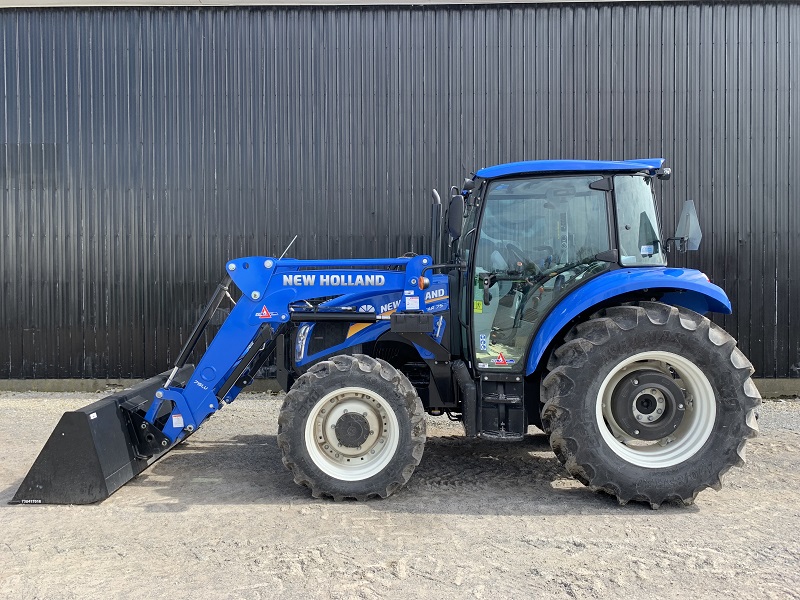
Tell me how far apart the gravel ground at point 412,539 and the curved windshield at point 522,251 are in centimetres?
108

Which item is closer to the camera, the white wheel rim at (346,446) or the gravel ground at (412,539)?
the gravel ground at (412,539)

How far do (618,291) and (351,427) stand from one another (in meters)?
2.05

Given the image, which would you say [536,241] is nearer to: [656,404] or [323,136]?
[656,404]

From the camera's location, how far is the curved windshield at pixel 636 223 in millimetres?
4297

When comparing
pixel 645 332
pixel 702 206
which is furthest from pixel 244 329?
pixel 702 206

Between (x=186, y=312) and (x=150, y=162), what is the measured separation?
2105 millimetres

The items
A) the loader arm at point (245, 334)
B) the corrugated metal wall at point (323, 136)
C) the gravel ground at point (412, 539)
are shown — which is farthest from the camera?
the corrugated metal wall at point (323, 136)

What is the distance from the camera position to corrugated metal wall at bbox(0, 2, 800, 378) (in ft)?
25.5

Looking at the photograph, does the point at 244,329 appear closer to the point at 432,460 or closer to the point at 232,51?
A: the point at 432,460

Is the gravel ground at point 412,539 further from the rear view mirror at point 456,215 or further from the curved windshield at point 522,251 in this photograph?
the rear view mirror at point 456,215

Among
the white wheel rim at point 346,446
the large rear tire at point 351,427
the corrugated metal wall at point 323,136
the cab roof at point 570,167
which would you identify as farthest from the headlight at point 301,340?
the corrugated metal wall at point 323,136

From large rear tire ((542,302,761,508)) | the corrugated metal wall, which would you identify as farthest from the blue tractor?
the corrugated metal wall

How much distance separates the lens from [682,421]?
408 cm

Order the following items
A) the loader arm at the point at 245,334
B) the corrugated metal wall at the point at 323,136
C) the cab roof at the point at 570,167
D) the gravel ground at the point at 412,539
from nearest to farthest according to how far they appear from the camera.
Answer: the gravel ground at the point at 412,539 < the cab roof at the point at 570,167 < the loader arm at the point at 245,334 < the corrugated metal wall at the point at 323,136
